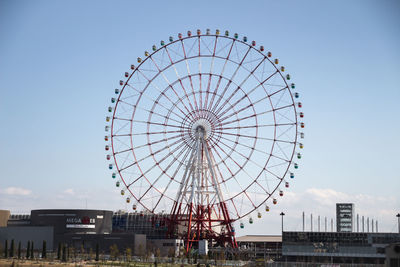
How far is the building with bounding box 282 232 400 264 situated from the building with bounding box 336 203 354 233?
60.2 meters

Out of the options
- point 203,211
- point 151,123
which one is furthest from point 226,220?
point 151,123

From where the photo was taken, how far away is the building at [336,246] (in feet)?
387

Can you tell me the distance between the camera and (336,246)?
119 m

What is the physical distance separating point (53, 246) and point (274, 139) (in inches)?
2802

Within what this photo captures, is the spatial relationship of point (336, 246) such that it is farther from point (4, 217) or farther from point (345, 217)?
point (4, 217)

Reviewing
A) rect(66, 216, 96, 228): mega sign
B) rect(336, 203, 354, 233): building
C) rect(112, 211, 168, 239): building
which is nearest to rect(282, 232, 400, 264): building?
rect(112, 211, 168, 239): building

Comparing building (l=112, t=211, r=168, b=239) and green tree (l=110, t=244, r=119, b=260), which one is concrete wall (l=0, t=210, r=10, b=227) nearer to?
building (l=112, t=211, r=168, b=239)

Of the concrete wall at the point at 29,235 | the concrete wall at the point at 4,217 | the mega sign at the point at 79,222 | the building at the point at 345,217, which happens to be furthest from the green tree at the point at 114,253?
the building at the point at 345,217

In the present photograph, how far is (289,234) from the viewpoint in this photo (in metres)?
122

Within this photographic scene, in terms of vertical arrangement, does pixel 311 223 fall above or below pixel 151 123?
below

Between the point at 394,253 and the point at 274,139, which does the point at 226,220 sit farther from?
the point at 394,253

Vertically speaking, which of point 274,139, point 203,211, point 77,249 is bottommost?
point 77,249

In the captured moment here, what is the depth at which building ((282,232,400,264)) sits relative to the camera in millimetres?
117875

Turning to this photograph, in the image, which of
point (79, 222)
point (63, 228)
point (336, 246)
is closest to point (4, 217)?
point (63, 228)
